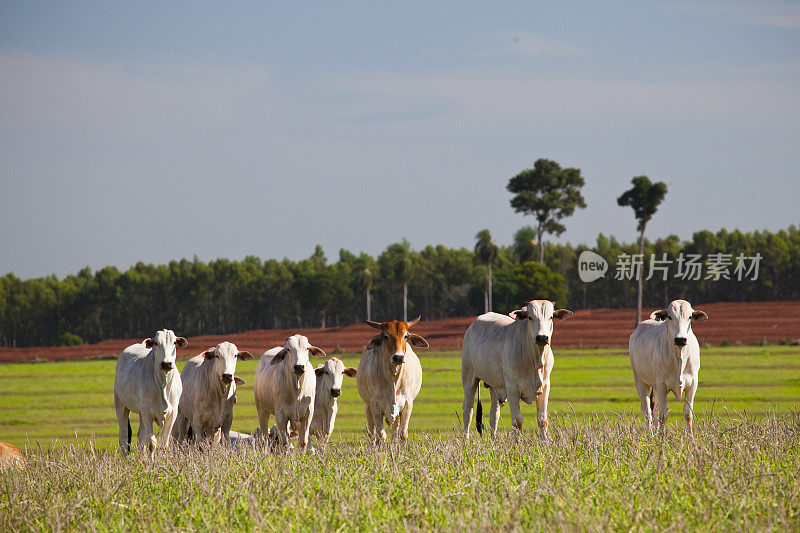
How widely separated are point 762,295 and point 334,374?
98.4 m

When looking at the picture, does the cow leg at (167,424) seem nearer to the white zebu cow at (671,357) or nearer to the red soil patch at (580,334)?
the white zebu cow at (671,357)

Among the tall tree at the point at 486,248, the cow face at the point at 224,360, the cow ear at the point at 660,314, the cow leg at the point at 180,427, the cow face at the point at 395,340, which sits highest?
the tall tree at the point at 486,248

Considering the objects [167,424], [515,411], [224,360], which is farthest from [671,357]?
[167,424]

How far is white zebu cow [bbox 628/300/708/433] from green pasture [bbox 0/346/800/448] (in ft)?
27.6

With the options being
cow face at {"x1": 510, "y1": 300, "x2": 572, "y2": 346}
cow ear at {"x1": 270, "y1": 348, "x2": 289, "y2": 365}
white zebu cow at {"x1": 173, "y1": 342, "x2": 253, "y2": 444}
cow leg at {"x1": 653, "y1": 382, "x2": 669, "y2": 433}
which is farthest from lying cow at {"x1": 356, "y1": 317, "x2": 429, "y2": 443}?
cow leg at {"x1": 653, "y1": 382, "x2": 669, "y2": 433}

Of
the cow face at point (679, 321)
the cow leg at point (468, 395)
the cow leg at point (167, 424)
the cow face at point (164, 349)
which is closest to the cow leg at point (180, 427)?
the cow leg at point (167, 424)

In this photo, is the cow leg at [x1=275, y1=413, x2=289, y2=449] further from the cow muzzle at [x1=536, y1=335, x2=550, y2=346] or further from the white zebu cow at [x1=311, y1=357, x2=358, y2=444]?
the cow muzzle at [x1=536, y1=335, x2=550, y2=346]

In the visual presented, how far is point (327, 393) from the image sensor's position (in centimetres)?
1600

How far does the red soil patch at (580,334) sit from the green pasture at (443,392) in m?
5.81

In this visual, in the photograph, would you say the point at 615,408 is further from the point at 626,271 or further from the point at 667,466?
the point at 626,271

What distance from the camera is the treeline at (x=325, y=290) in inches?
4053

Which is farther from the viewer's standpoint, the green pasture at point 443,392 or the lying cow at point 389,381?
the green pasture at point 443,392

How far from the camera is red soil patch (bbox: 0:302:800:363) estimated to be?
55.4 meters

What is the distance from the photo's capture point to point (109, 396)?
36.8 meters
